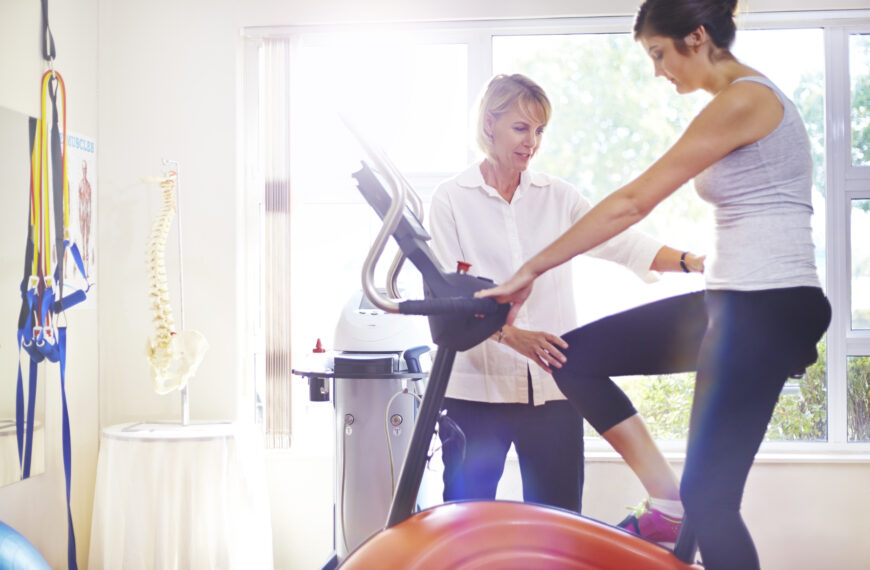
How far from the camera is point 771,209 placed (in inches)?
47.8

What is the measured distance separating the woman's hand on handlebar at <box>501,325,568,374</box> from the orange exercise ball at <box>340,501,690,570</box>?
1.02ft

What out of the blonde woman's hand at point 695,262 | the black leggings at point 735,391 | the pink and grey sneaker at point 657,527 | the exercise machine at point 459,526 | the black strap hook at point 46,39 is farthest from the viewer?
the black strap hook at point 46,39

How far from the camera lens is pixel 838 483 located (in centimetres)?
286

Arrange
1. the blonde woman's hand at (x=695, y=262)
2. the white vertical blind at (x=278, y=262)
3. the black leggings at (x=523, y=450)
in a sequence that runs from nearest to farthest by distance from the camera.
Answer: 1. the blonde woman's hand at (x=695, y=262)
2. the black leggings at (x=523, y=450)
3. the white vertical blind at (x=278, y=262)

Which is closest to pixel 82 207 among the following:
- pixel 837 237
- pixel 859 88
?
pixel 837 237

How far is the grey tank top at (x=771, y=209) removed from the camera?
3.92ft

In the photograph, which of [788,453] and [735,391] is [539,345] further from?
[788,453]

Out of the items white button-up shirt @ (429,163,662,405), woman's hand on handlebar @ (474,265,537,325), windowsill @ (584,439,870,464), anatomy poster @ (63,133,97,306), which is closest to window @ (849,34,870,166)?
windowsill @ (584,439,870,464)

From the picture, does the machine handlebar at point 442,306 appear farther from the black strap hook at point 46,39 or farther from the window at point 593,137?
the black strap hook at point 46,39

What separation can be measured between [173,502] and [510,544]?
1521mm

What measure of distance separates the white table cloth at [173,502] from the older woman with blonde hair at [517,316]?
3.08 ft

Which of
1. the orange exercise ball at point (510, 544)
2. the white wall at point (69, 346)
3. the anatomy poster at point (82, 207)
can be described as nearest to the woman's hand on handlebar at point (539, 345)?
the orange exercise ball at point (510, 544)

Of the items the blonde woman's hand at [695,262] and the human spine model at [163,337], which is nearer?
the blonde woman's hand at [695,262]

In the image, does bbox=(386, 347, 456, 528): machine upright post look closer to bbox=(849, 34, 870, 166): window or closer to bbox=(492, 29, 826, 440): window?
bbox=(492, 29, 826, 440): window
